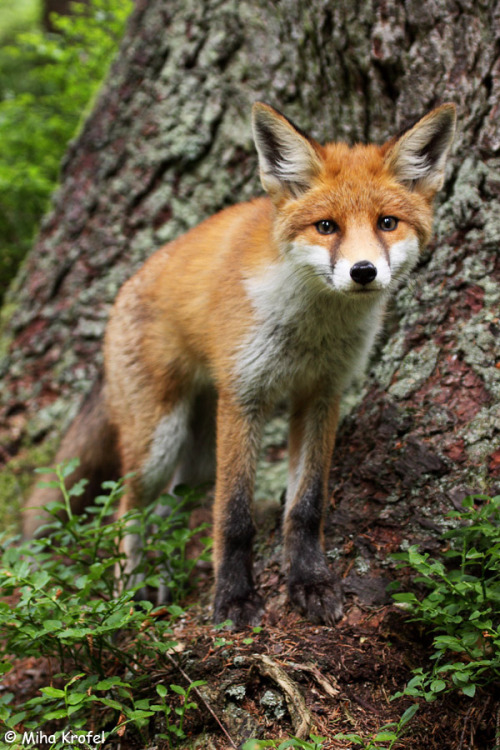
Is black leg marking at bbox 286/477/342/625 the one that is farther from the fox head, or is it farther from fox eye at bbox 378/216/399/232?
fox eye at bbox 378/216/399/232

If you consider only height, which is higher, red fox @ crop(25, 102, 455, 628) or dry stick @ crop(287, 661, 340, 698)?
red fox @ crop(25, 102, 455, 628)

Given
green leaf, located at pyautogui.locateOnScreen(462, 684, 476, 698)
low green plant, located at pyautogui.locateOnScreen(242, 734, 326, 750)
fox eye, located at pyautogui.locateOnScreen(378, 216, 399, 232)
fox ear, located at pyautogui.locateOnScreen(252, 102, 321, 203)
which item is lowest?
low green plant, located at pyautogui.locateOnScreen(242, 734, 326, 750)

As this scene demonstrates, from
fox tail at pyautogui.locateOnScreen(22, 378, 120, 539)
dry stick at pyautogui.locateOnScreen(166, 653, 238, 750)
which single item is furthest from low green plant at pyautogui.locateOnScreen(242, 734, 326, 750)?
fox tail at pyautogui.locateOnScreen(22, 378, 120, 539)

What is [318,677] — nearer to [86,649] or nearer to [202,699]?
[202,699]

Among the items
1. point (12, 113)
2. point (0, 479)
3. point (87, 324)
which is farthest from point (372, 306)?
point (12, 113)

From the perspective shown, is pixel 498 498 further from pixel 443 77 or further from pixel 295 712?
pixel 443 77

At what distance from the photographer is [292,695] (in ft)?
7.48

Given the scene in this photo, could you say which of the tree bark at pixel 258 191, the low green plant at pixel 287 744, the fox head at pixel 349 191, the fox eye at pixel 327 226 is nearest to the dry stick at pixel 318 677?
the low green plant at pixel 287 744

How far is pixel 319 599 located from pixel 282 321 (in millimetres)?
1296

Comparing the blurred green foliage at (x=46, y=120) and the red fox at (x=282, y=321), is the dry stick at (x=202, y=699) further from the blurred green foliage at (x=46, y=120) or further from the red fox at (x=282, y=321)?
the blurred green foliage at (x=46, y=120)

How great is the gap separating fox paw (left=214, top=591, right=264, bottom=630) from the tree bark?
1.97 feet

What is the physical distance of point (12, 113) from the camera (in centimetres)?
693

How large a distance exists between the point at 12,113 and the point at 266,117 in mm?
5248

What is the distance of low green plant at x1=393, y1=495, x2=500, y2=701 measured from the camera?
212 cm
